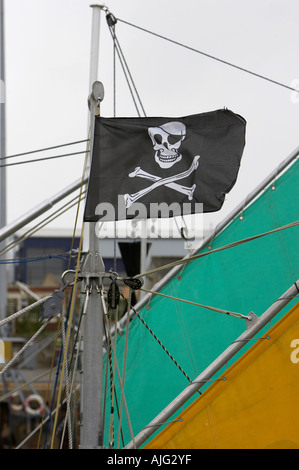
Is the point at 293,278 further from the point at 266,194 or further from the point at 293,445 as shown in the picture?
the point at 293,445

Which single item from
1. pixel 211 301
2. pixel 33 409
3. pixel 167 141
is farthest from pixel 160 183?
pixel 33 409

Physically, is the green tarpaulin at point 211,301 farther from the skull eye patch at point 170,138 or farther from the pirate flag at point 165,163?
the skull eye patch at point 170,138

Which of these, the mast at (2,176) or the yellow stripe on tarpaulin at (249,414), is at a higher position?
the mast at (2,176)

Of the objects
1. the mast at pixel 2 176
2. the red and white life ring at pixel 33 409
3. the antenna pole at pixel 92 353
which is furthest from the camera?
the red and white life ring at pixel 33 409

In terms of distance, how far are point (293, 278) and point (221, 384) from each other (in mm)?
3339

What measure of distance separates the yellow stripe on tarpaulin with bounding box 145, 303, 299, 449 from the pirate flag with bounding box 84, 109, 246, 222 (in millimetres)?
1279

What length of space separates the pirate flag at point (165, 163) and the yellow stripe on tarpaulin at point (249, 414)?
4.19 ft

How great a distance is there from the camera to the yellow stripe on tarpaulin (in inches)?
211

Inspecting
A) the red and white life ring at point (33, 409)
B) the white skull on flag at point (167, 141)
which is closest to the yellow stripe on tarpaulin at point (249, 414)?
the white skull on flag at point (167, 141)

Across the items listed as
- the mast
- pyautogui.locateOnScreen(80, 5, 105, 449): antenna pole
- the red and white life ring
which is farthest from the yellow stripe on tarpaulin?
the red and white life ring

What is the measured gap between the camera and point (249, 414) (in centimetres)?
537

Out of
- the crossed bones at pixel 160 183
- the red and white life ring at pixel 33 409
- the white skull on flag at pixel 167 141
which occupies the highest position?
the white skull on flag at pixel 167 141

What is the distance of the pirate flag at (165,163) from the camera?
5602mm

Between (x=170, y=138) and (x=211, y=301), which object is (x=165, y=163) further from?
(x=211, y=301)
